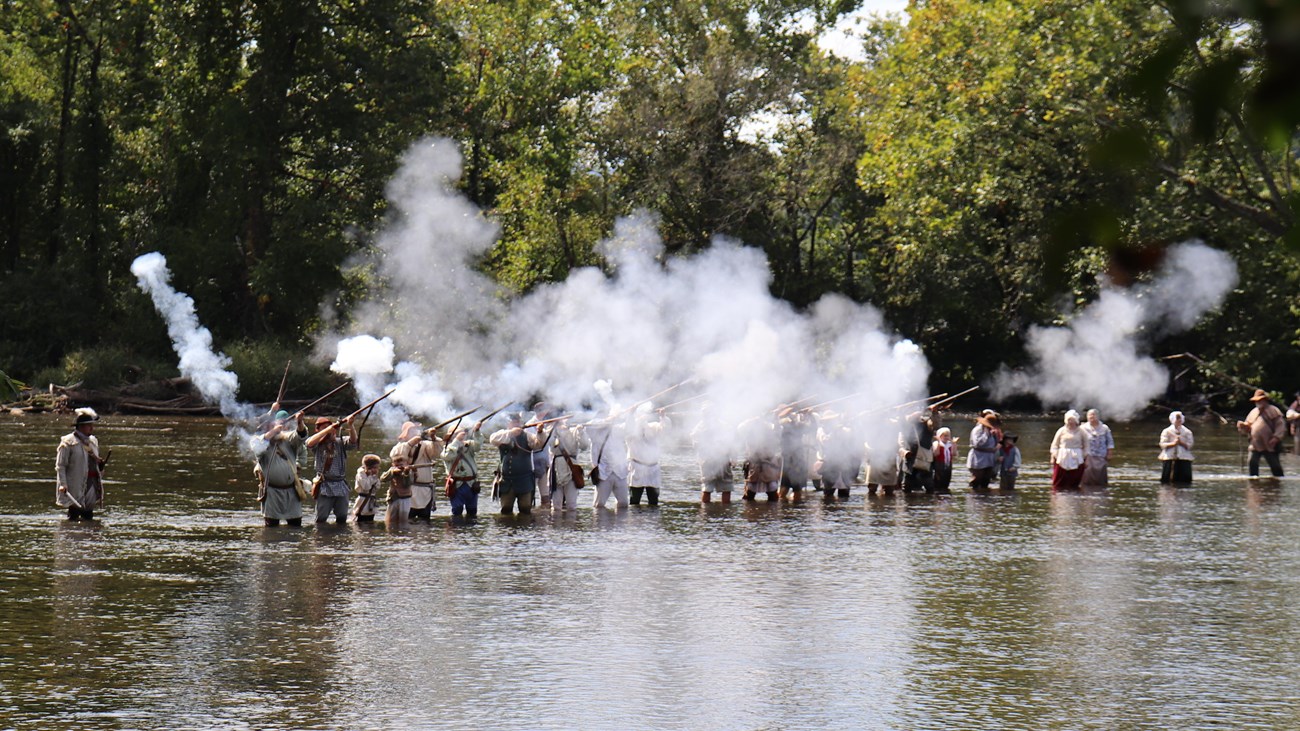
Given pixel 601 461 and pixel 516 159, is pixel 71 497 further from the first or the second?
pixel 516 159

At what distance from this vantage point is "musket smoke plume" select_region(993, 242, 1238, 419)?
45812 mm

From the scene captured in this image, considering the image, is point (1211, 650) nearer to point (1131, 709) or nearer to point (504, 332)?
point (1131, 709)

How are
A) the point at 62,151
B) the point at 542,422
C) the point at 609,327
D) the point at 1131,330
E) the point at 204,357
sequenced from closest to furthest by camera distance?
the point at 542,422, the point at 609,327, the point at 204,357, the point at 1131,330, the point at 62,151

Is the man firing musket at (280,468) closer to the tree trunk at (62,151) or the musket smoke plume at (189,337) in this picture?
the musket smoke plume at (189,337)

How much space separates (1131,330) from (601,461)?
29.6 m

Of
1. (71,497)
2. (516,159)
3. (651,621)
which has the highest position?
(516,159)

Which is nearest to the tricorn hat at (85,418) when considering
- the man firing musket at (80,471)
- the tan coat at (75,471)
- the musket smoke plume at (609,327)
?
the man firing musket at (80,471)

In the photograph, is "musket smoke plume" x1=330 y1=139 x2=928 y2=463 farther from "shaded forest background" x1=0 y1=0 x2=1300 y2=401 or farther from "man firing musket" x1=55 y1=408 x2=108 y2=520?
"man firing musket" x1=55 y1=408 x2=108 y2=520

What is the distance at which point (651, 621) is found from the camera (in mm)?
12359

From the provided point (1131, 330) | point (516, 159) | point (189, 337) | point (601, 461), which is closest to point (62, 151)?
point (516, 159)

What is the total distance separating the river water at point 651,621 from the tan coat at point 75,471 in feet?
1.23

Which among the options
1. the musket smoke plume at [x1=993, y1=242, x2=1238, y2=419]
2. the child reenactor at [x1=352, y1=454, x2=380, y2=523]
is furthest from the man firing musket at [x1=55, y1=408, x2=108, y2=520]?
the musket smoke plume at [x1=993, y1=242, x2=1238, y2=419]

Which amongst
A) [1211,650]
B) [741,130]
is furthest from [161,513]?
[741,130]

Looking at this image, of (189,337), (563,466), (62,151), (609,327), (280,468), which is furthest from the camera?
(62,151)
